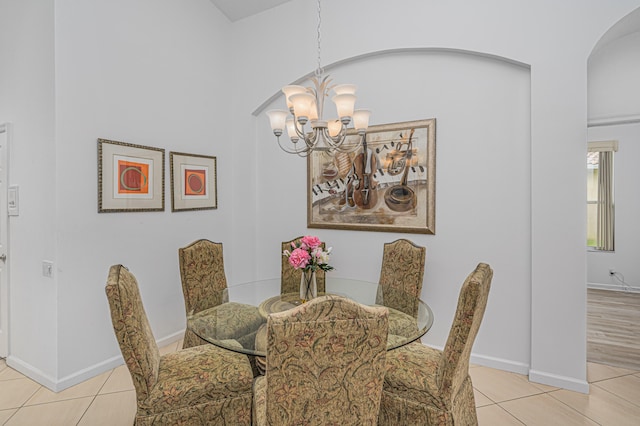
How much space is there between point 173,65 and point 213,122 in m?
0.72

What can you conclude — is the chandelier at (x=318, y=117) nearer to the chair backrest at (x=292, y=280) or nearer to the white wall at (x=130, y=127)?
the chair backrest at (x=292, y=280)

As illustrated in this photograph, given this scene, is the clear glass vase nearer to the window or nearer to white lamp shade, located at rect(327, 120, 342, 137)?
white lamp shade, located at rect(327, 120, 342, 137)

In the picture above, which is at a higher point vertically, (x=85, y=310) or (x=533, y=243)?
(x=533, y=243)

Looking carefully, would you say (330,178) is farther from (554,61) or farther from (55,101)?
(55,101)

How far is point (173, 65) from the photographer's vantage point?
3.49 meters

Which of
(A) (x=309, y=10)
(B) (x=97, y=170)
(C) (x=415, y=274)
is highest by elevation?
(A) (x=309, y=10)

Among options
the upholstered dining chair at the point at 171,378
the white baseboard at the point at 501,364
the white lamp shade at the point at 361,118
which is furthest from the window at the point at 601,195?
the upholstered dining chair at the point at 171,378

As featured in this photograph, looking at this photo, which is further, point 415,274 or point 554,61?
point 415,274

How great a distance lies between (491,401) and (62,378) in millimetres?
3281

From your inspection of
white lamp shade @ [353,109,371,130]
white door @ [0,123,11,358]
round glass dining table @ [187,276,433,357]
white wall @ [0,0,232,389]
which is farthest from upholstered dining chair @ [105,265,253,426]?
white door @ [0,123,11,358]

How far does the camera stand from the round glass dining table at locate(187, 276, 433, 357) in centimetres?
187

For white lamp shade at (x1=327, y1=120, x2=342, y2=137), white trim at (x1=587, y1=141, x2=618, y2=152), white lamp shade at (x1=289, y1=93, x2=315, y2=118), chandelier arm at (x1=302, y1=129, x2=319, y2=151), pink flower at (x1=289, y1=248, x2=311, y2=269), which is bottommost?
pink flower at (x1=289, y1=248, x2=311, y2=269)

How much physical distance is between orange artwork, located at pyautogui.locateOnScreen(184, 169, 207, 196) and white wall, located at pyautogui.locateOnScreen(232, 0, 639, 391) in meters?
1.07

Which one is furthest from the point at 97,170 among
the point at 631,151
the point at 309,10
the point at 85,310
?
the point at 631,151
